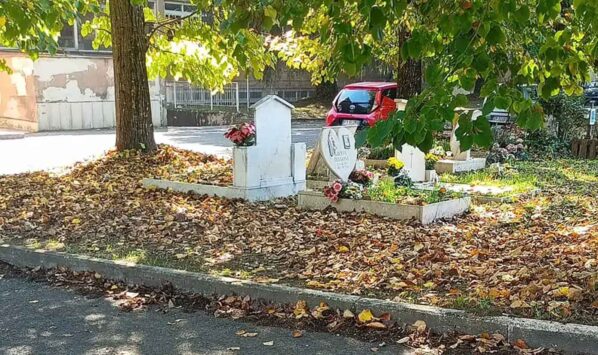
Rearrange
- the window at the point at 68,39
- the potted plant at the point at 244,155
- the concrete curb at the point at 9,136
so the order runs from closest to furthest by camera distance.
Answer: the potted plant at the point at 244,155 → the concrete curb at the point at 9,136 → the window at the point at 68,39

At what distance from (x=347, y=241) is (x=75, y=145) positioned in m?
14.5

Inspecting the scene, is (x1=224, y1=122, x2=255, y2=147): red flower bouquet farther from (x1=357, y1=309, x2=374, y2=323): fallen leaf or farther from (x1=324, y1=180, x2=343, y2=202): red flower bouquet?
(x1=357, y1=309, x2=374, y2=323): fallen leaf

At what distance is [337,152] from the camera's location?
29.0ft

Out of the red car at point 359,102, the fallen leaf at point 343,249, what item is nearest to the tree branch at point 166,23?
the red car at point 359,102

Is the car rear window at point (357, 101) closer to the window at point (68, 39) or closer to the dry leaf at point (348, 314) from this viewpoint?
the dry leaf at point (348, 314)

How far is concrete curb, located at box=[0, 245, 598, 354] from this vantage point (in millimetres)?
3795

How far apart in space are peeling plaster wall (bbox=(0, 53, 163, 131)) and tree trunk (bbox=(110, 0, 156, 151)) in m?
15.0

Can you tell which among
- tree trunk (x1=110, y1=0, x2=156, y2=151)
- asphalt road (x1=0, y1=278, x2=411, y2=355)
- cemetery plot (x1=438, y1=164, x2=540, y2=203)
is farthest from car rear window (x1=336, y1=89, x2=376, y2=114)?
asphalt road (x1=0, y1=278, x2=411, y2=355)

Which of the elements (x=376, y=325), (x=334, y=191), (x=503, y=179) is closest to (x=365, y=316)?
(x=376, y=325)

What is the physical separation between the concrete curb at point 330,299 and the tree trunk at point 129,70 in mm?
5107

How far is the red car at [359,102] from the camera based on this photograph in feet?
55.5

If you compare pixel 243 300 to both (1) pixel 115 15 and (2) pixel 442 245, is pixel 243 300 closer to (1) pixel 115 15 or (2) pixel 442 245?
(2) pixel 442 245

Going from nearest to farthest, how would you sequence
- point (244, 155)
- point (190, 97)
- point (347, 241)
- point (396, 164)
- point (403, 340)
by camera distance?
point (403, 340)
point (347, 241)
point (244, 155)
point (396, 164)
point (190, 97)

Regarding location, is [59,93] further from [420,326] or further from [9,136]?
[420,326]
